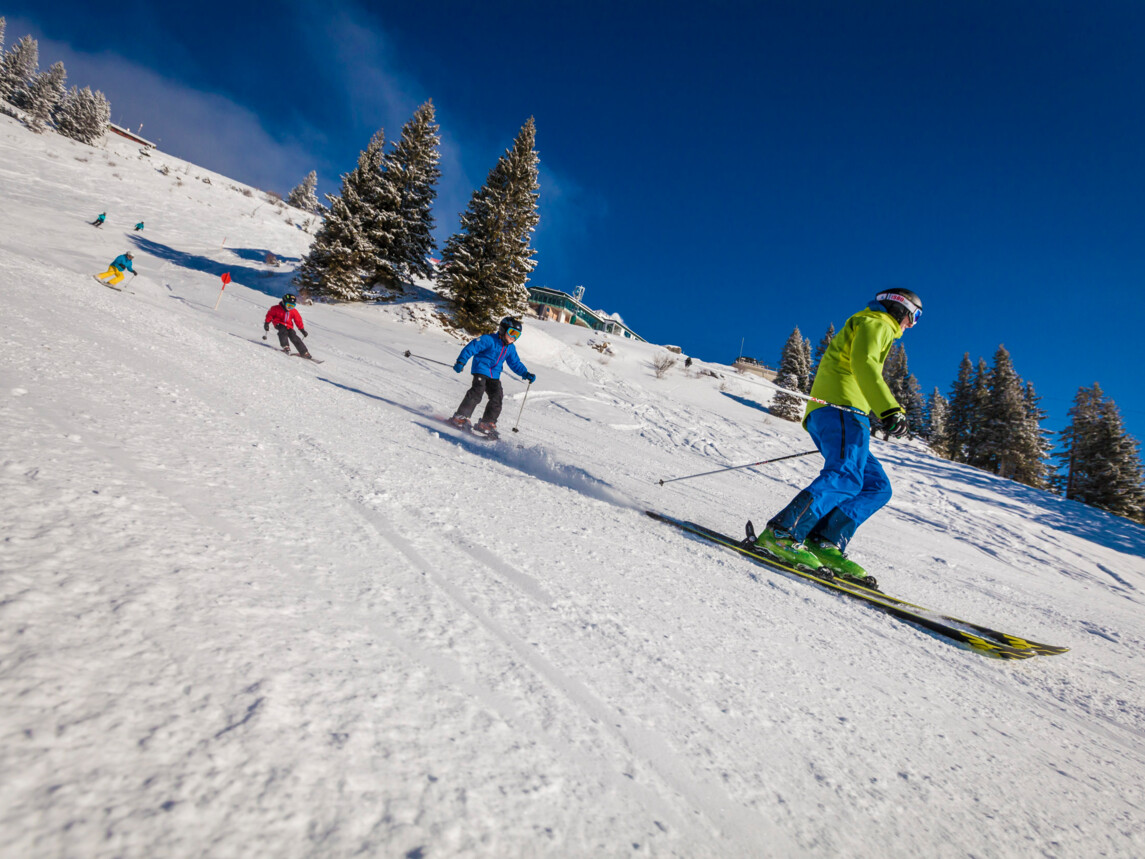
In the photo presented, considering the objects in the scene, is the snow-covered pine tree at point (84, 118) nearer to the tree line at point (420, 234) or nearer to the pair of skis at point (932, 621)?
the tree line at point (420, 234)

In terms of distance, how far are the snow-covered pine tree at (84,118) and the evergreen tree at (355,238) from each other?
4800cm

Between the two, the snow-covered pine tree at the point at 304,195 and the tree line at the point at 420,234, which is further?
the snow-covered pine tree at the point at 304,195

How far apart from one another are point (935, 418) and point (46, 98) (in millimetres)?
109241

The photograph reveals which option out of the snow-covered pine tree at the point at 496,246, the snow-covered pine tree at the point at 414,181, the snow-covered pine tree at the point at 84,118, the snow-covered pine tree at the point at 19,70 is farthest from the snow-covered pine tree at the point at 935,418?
the snow-covered pine tree at the point at 19,70

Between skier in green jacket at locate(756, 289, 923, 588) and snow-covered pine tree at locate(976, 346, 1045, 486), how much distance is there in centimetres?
3987

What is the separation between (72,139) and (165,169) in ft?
43.0

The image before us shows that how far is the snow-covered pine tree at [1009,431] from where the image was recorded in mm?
32125

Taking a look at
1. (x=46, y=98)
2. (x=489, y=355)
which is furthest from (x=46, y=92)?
(x=489, y=355)

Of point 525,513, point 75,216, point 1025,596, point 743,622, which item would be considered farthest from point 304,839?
point 75,216

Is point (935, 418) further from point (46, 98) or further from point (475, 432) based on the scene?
point (46, 98)

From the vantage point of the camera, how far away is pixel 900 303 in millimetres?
3621

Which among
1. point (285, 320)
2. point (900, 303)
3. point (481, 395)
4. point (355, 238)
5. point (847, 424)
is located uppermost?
point (355, 238)

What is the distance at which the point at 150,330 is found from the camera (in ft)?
20.5

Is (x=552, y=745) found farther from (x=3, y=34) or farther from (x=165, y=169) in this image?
(x=3, y=34)
